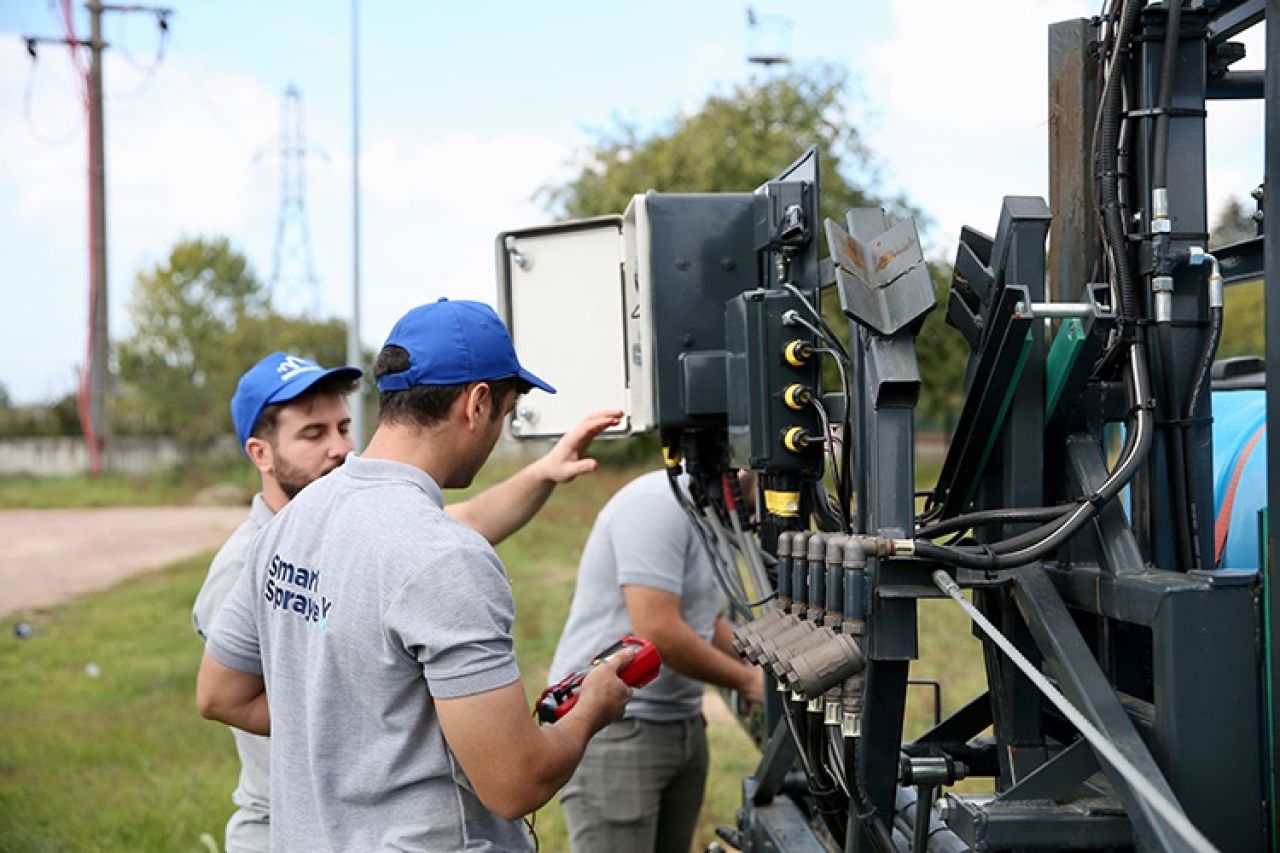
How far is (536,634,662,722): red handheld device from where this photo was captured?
274 centimetres

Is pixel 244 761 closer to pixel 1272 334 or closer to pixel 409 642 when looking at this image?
pixel 409 642

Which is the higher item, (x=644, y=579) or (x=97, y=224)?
(x=97, y=224)

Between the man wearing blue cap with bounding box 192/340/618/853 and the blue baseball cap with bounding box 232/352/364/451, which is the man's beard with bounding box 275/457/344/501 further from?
the blue baseball cap with bounding box 232/352/364/451

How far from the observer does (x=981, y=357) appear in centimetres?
263

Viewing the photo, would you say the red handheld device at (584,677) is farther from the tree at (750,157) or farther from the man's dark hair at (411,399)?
the tree at (750,157)

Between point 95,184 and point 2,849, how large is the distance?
57.3ft

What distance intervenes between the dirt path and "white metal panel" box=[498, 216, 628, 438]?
13571mm

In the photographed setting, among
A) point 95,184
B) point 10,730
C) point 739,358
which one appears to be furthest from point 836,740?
point 95,184

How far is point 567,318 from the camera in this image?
3852 millimetres

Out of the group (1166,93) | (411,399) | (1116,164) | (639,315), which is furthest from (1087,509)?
(639,315)

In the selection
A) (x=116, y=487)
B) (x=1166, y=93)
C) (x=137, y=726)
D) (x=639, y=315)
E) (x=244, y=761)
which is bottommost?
(x=116, y=487)

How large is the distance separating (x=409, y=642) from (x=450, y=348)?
594mm

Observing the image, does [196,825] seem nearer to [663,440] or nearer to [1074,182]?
[663,440]

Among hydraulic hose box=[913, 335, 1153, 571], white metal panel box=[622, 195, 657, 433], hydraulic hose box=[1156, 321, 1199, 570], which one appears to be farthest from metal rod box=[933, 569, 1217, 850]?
white metal panel box=[622, 195, 657, 433]
